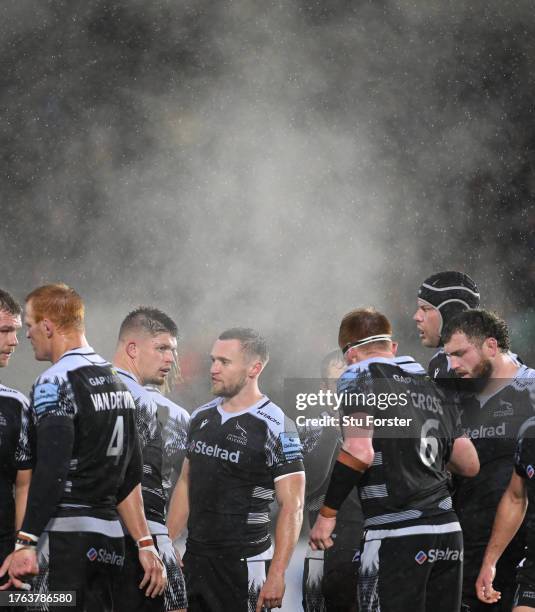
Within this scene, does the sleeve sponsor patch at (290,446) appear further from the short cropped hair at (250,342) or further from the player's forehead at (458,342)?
the player's forehead at (458,342)

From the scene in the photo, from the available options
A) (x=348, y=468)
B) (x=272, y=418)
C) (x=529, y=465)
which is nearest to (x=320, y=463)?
(x=272, y=418)

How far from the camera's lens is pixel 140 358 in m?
5.18

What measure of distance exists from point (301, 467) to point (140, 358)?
106 centimetres

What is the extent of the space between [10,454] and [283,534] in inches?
56.1

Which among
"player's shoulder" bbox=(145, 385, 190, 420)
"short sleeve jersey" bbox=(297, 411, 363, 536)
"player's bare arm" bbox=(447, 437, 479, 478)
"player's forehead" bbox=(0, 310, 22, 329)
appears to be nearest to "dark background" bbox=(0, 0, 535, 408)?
"short sleeve jersey" bbox=(297, 411, 363, 536)

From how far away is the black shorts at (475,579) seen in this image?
4.89m

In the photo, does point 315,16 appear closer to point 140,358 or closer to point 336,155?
point 336,155

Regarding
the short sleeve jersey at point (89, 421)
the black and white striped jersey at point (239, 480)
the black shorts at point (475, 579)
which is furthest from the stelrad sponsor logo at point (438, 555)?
the short sleeve jersey at point (89, 421)

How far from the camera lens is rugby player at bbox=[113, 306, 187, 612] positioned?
4531mm

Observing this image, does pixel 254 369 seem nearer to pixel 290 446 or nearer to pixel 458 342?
pixel 290 446

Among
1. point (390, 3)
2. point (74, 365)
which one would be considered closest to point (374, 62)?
point (390, 3)

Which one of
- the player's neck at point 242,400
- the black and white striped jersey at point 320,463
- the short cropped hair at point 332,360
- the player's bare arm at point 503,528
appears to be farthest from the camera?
the short cropped hair at point 332,360

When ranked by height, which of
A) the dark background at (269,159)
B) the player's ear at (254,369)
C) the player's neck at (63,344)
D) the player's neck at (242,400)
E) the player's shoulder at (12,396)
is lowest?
the player's shoulder at (12,396)

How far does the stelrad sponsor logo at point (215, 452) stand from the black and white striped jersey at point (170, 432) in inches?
9.4
